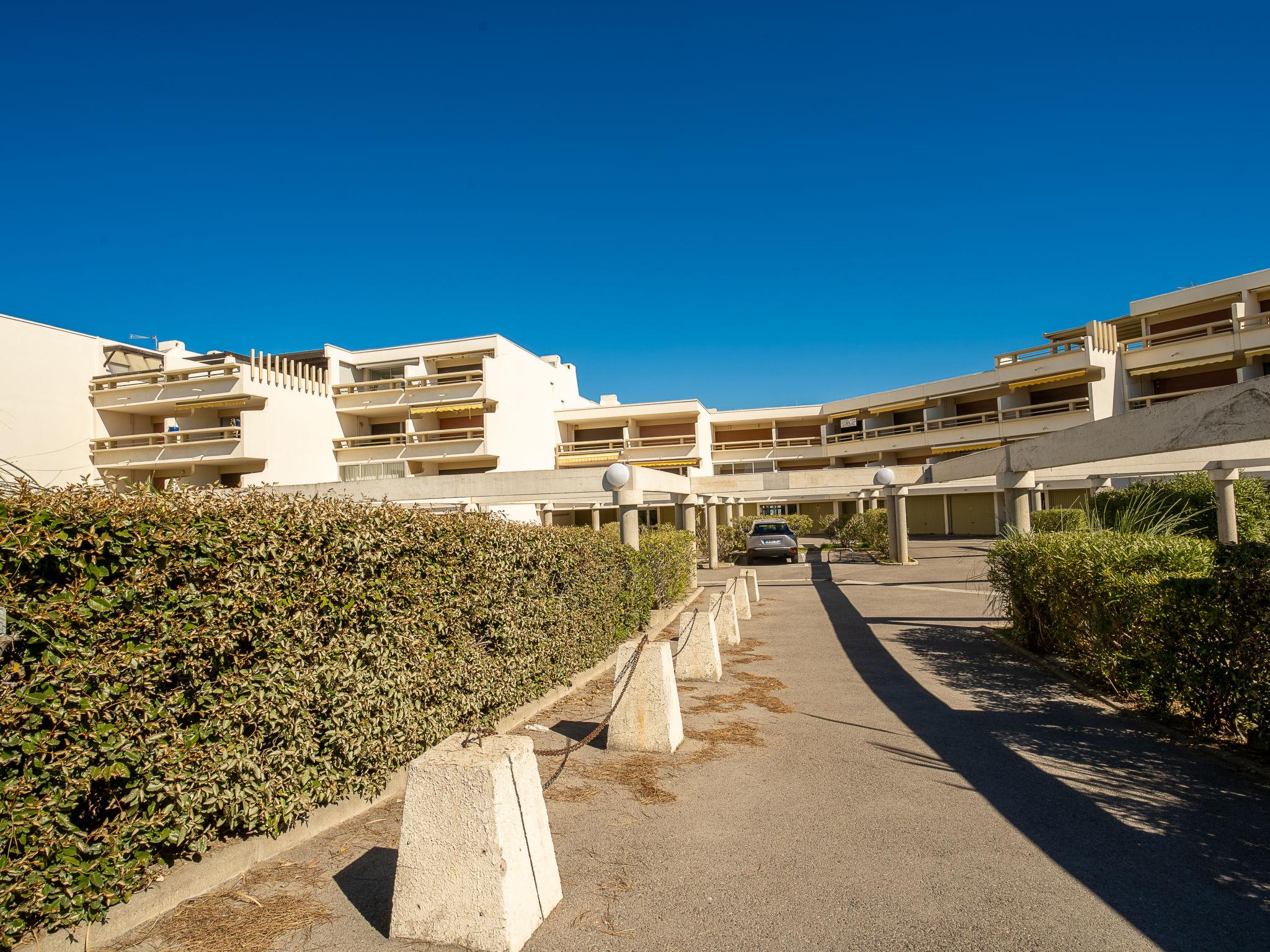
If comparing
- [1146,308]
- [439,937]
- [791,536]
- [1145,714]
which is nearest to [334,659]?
[439,937]

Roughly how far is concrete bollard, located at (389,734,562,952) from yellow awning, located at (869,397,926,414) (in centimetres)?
4673

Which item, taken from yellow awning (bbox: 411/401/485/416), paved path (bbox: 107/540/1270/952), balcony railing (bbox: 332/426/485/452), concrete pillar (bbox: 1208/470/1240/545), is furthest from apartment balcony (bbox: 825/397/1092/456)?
paved path (bbox: 107/540/1270/952)

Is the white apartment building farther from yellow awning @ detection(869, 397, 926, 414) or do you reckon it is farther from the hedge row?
the hedge row

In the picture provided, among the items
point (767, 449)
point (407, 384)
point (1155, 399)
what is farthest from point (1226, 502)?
point (767, 449)

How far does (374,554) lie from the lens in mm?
4785

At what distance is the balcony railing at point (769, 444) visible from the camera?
5150 cm

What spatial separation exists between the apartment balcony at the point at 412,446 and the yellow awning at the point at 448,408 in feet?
3.55

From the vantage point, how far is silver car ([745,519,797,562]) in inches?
1093

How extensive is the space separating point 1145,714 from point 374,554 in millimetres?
6444

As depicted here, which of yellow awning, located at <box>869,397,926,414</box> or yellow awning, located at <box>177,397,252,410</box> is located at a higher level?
yellow awning, located at <box>869,397,926,414</box>

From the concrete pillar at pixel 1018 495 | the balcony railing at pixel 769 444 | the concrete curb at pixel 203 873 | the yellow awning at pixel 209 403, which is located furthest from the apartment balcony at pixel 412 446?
the concrete curb at pixel 203 873

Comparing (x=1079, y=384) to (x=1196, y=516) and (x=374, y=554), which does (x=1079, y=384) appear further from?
(x=374, y=554)

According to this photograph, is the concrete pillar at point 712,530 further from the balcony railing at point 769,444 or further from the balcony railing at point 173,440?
the balcony railing at point 769,444

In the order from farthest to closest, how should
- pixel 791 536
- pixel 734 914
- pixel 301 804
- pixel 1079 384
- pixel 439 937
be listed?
pixel 1079 384 < pixel 791 536 < pixel 301 804 < pixel 734 914 < pixel 439 937
